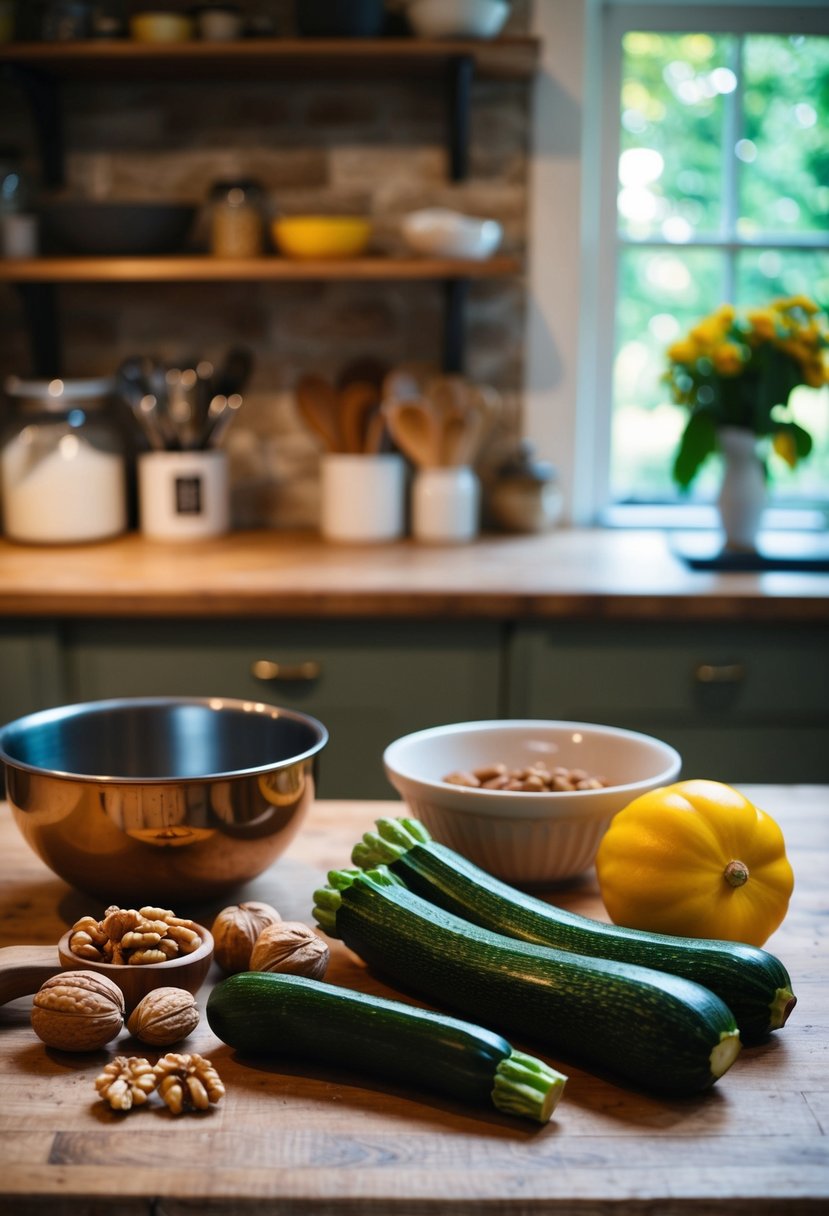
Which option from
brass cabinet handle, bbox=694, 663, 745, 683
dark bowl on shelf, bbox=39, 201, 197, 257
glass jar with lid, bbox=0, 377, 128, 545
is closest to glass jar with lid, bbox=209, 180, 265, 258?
dark bowl on shelf, bbox=39, 201, 197, 257

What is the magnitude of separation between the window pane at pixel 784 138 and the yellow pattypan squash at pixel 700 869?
240 cm

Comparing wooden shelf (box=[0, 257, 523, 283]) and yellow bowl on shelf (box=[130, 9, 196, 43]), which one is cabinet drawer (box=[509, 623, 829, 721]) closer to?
wooden shelf (box=[0, 257, 523, 283])

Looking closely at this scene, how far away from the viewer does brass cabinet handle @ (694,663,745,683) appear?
2.34 metres

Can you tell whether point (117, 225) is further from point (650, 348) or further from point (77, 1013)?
point (77, 1013)

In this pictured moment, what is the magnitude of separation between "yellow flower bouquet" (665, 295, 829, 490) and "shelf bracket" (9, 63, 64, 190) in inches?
57.6

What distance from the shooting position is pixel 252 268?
8.52 ft

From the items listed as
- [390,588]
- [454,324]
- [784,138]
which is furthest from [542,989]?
[784,138]

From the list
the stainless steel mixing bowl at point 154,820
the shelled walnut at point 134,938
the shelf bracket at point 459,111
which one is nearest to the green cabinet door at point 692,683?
the shelf bracket at point 459,111

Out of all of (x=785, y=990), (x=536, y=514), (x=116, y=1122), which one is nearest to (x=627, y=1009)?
(x=785, y=990)

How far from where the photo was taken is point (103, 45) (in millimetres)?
2535

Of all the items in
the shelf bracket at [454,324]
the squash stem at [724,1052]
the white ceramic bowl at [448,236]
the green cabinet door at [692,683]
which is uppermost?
the white ceramic bowl at [448,236]

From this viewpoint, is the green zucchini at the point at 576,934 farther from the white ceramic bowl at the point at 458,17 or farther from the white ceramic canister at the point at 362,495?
the white ceramic bowl at the point at 458,17

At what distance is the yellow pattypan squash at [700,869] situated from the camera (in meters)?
0.94

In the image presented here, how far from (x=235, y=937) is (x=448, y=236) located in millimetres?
1953
